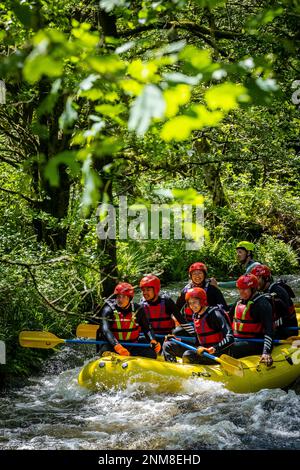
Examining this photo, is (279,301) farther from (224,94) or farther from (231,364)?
(224,94)

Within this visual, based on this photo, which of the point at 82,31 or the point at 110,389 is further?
the point at 110,389

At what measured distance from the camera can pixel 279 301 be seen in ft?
23.4

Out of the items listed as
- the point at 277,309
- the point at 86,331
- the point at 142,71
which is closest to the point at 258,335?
the point at 277,309

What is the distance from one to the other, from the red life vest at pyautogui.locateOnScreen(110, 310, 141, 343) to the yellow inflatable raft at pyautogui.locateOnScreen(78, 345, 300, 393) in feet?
1.39

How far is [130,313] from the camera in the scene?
6.97 m

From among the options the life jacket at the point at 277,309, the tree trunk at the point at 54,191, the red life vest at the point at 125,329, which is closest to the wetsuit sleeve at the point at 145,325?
the red life vest at the point at 125,329

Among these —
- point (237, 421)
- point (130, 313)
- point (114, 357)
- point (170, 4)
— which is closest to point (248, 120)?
point (130, 313)

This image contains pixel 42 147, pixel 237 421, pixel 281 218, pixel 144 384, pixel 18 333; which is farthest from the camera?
pixel 281 218

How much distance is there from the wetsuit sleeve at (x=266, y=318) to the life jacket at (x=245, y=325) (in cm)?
15

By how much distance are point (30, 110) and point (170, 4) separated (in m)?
7.43

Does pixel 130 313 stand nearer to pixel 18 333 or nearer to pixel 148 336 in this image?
pixel 148 336

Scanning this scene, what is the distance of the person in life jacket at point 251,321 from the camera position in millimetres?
6520
